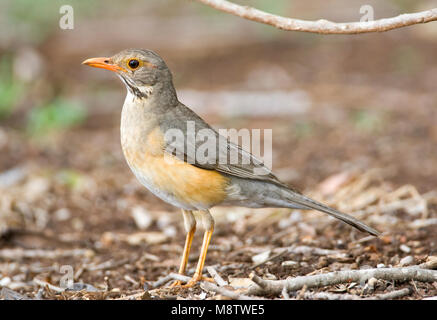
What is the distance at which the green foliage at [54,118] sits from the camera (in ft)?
34.3

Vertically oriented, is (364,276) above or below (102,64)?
below

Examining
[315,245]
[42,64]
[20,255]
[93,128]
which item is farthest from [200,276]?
[42,64]

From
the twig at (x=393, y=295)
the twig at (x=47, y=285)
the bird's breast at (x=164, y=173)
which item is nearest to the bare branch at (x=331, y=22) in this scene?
the bird's breast at (x=164, y=173)

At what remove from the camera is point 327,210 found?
5.70 m

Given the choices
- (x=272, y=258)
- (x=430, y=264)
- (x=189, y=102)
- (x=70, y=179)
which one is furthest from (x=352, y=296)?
(x=189, y=102)

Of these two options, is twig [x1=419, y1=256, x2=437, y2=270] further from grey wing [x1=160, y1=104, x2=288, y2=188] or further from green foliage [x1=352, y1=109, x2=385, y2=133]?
green foliage [x1=352, y1=109, x2=385, y2=133]

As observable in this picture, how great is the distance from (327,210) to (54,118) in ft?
20.0

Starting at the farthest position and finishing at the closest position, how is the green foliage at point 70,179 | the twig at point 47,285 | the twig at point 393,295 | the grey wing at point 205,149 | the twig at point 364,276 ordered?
1. the green foliage at point 70,179
2. the grey wing at point 205,149
3. the twig at point 47,285
4. the twig at point 364,276
5. the twig at point 393,295

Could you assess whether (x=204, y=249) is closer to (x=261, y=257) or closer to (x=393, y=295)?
(x=261, y=257)

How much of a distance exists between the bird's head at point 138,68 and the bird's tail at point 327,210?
1618 mm

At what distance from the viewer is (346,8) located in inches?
611

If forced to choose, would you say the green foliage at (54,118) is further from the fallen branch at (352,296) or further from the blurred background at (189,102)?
the fallen branch at (352,296)

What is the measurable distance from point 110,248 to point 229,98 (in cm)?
548
